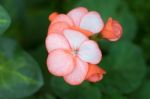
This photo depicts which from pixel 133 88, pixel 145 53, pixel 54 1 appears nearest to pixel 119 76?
pixel 133 88

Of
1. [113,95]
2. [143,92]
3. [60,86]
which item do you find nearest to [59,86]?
[60,86]

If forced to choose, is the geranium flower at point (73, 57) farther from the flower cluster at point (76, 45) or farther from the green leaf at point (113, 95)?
the green leaf at point (113, 95)

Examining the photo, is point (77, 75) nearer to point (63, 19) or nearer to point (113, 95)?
point (63, 19)

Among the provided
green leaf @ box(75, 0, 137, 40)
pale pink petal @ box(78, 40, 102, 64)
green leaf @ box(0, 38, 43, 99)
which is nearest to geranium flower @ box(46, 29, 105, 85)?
pale pink petal @ box(78, 40, 102, 64)

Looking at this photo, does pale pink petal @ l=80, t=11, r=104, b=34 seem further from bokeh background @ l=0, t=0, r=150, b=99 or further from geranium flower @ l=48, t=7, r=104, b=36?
bokeh background @ l=0, t=0, r=150, b=99

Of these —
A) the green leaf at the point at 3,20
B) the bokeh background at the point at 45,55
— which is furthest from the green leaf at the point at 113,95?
A: the green leaf at the point at 3,20

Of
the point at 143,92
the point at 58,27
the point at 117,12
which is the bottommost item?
the point at 143,92
